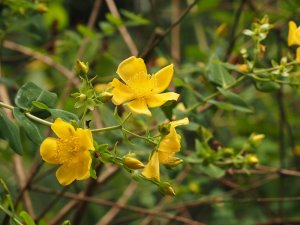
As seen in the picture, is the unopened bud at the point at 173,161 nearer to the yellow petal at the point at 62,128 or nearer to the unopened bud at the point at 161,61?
the yellow petal at the point at 62,128

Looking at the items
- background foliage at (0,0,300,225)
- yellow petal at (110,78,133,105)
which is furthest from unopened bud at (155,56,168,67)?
yellow petal at (110,78,133,105)

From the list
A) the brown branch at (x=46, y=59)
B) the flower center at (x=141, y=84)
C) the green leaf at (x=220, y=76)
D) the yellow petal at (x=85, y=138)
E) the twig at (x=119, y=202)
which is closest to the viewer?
the yellow petal at (x=85, y=138)

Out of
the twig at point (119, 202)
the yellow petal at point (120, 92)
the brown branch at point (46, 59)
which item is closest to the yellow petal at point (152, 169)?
the yellow petal at point (120, 92)

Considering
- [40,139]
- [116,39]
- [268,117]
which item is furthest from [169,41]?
[40,139]

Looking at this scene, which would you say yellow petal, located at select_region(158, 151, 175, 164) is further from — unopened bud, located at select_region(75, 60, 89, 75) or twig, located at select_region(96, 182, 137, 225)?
twig, located at select_region(96, 182, 137, 225)

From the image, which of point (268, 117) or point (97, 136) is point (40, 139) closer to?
point (97, 136)

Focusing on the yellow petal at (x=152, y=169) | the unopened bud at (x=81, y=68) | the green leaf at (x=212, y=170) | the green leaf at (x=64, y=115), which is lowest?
the green leaf at (x=212, y=170)

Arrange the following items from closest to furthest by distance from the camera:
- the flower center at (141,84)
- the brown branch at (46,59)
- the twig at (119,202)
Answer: the flower center at (141,84) → the twig at (119,202) → the brown branch at (46,59)
